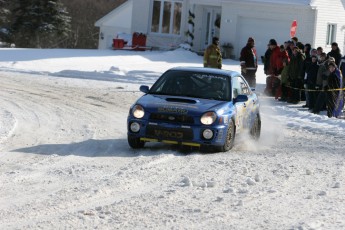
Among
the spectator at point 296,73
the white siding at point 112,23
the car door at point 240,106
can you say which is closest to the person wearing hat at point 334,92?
the spectator at point 296,73

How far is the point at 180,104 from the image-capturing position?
13.1 metres

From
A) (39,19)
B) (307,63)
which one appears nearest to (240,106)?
(307,63)

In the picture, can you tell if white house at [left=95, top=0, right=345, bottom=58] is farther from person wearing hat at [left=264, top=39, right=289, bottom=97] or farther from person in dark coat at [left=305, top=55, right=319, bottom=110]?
person in dark coat at [left=305, top=55, right=319, bottom=110]

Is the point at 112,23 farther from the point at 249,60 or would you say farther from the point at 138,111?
the point at 138,111

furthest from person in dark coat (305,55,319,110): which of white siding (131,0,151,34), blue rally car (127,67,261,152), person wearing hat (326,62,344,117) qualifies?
white siding (131,0,151,34)

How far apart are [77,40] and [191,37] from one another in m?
37.4

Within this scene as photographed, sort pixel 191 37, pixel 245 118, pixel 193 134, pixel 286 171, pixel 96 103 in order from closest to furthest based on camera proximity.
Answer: pixel 286 171 < pixel 193 134 < pixel 245 118 < pixel 96 103 < pixel 191 37

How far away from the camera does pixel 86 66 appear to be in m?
31.0

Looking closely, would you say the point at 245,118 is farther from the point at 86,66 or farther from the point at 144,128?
the point at 86,66

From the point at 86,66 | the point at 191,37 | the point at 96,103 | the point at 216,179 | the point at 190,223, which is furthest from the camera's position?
the point at 191,37

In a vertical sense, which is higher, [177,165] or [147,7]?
A: [147,7]

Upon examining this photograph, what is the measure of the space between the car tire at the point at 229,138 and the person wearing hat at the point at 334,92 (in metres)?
7.94

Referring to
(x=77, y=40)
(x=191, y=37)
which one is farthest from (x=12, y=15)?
(x=191, y=37)

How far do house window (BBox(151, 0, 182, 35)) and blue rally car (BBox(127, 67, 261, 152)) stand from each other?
28.5 m
